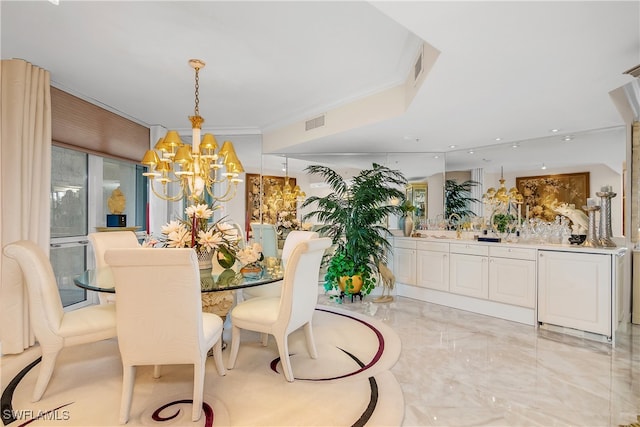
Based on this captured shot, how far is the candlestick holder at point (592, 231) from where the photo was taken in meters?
Answer: 3.31

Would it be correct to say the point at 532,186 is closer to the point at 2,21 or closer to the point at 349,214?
the point at 349,214

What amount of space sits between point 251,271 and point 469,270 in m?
2.75

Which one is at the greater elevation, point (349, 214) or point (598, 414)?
point (349, 214)

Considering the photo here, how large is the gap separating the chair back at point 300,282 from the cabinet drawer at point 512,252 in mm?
2346

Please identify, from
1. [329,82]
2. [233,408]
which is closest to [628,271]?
[329,82]

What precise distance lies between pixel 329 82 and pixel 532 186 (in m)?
2.83

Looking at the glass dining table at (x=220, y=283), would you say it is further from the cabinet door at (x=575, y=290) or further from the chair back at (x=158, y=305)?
the cabinet door at (x=575, y=290)

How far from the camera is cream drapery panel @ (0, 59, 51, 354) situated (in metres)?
2.78

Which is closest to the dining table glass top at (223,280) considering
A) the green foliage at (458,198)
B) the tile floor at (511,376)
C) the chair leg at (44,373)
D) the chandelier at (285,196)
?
the chair leg at (44,373)

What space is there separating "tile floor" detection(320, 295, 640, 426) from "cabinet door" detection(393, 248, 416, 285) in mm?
1075

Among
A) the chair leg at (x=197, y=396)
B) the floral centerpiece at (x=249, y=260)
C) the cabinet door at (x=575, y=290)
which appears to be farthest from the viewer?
the cabinet door at (x=575, y=290)

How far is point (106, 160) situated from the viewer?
4461 millimetres

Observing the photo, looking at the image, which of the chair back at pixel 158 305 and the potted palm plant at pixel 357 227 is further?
the potted palm plant at pixel 357 227
